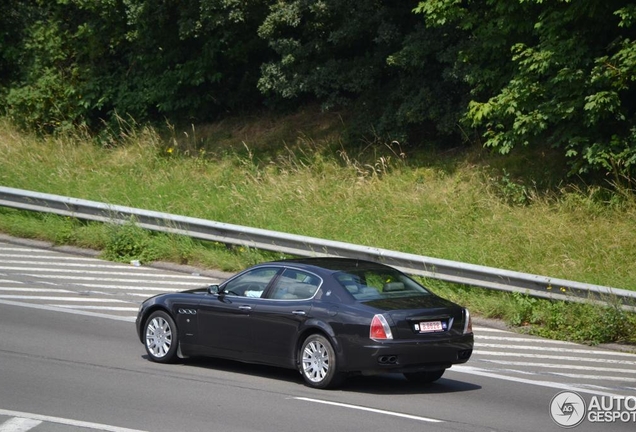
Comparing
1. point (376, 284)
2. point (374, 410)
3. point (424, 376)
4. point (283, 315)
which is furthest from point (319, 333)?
point (424, 376)

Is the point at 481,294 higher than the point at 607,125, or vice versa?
the point at 607,125

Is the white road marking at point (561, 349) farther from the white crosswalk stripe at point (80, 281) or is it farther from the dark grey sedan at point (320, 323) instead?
the white crosswalk stripe at point (80, 281)

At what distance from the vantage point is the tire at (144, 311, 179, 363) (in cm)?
1213

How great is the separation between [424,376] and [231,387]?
225 centimetres

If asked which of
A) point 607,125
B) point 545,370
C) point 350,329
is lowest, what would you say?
point 545,370

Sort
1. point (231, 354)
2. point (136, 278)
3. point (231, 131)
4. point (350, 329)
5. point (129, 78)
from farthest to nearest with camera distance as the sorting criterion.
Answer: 1. point (129, 78)
2. point (231, 131)
3. point (136, 278)
4. point (231, 354)
5. point (350, 329)

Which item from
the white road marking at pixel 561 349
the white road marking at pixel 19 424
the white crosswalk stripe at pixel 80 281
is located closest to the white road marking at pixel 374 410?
the white road marking at pixel 19 424

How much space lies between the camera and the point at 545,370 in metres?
12.7

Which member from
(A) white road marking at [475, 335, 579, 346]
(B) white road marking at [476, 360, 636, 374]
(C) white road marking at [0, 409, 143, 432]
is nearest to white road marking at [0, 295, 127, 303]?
(A) white road marking at [475, 335, 579, 346]

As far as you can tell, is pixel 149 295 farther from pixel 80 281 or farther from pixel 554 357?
pixel 554 357

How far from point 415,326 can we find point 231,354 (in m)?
2.33

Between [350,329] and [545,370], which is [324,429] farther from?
[545,370]

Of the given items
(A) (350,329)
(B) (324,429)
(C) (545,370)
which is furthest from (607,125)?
(B) (324,429)

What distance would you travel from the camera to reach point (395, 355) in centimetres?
1037
